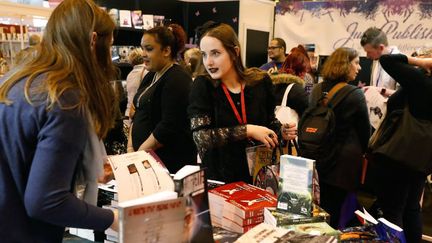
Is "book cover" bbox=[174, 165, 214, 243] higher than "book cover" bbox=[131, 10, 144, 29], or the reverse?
"book cover" bbox=[131, 10, 144, 29]

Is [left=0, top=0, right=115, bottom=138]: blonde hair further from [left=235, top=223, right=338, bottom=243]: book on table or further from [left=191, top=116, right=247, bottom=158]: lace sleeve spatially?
[left=191, top=116, right=247, bottom=158]: lace sleeve

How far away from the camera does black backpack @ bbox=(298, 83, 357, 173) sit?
2.32 m

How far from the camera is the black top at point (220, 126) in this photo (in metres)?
1.59

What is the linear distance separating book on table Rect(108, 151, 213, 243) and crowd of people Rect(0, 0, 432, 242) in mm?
105

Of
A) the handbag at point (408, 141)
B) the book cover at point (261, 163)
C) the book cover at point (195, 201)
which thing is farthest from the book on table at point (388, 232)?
the handbag at point (408, 141)

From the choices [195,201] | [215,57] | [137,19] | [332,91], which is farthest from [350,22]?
[195,201]

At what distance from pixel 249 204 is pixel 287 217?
13cm

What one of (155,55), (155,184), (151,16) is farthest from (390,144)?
(151,16)

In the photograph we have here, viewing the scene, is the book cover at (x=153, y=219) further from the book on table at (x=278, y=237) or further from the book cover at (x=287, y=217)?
the book cover at (x=287, y=217)

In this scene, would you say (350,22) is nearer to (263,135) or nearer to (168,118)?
(168,118)

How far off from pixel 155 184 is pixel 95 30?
1.39 ft

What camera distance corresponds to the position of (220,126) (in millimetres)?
1635

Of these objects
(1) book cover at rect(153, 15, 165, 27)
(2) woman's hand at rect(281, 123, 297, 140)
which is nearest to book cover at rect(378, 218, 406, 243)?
(2) woman's hand at rect(281, 123, 297, 140)

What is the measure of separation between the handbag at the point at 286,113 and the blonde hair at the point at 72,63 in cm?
122
